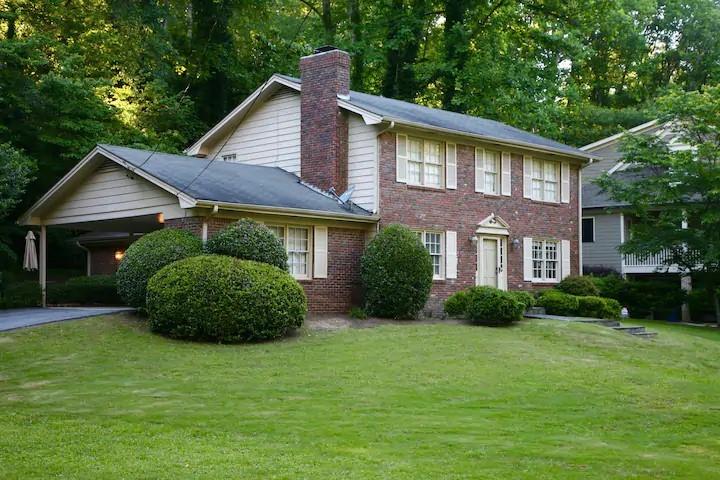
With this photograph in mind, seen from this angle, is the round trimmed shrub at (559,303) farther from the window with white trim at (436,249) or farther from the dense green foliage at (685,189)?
the dense green foliage at (685,189)

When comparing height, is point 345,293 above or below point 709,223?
below

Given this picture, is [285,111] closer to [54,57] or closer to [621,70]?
[54,57]

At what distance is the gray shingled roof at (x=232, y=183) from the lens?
19.8 meters

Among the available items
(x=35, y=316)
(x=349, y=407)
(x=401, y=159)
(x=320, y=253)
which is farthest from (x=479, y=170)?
(x=349, y=407)

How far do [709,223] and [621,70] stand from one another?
88.6 feet

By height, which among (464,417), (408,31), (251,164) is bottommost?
(464,417)

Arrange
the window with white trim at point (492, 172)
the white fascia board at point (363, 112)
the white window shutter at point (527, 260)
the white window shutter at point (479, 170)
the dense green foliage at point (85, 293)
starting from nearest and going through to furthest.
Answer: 1. the white fascia board at point (363, 112)
2. the dense green foliage at point (85, 293)
3. the white window shutter at point (479, 170)
4. the window with white trim at point (492, 172)
5. the white window shutter at point (527, 260)

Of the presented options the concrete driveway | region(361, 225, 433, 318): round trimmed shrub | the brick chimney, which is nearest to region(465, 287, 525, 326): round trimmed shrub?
region(361, 225, 433, 318): round trimmed shrub

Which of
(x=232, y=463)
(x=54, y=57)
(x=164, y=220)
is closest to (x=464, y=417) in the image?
(x=232, y=463)

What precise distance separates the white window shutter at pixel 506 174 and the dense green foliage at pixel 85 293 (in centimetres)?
1208

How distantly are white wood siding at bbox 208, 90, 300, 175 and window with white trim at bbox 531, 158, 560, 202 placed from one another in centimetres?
829

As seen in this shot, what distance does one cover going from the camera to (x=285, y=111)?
25484mm

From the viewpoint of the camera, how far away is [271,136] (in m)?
25.9

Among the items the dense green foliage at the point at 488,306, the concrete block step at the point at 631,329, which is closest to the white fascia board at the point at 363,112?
the dense green foliage at the point at 488,306
